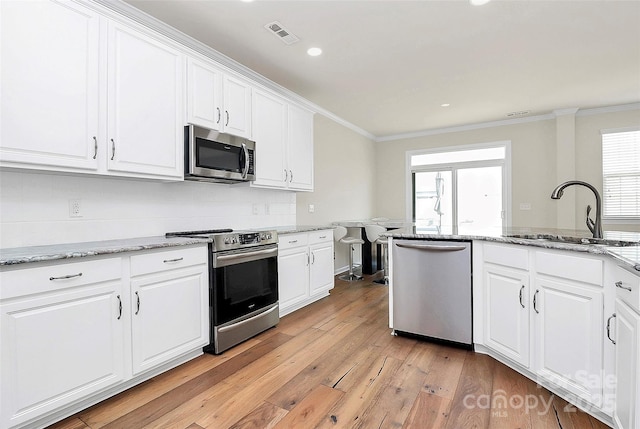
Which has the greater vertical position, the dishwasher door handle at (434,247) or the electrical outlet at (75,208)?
the electrical outlet at (75,208)

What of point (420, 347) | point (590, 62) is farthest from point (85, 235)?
point (590, 62)

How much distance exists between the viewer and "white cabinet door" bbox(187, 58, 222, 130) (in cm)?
263

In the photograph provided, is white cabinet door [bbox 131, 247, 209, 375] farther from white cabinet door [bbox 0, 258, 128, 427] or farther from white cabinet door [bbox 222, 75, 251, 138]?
white cabinet door [bbox 222, 75, 251, 138]

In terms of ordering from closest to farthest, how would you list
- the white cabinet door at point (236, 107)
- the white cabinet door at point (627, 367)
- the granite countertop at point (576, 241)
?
1. the white cabinet door at point (627, 367)
2. the granite countertop at point (576, 241)
3. the white cabinet door at point (236, 107)

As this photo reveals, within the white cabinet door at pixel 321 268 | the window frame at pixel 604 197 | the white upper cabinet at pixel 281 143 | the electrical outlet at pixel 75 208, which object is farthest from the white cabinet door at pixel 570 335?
the window frame at pixel 604 197

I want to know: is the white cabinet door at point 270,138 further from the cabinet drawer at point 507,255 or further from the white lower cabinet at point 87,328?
the cabinet drawer at point 507,255

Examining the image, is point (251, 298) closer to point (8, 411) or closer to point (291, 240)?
point (291, 240)

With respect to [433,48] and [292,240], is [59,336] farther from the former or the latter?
[433,48]

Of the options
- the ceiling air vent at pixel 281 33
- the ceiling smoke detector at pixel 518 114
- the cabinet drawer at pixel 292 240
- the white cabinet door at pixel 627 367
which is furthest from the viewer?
the ceiling smoke detector at pixel 518 114

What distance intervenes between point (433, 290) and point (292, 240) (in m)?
1.52

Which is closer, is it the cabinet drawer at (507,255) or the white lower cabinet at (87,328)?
the white lower cabinet at (87,328)

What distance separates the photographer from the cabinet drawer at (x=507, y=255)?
207 cm

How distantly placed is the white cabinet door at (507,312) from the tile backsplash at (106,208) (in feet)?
8.17

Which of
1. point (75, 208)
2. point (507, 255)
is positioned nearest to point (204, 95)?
point (75, 208)
